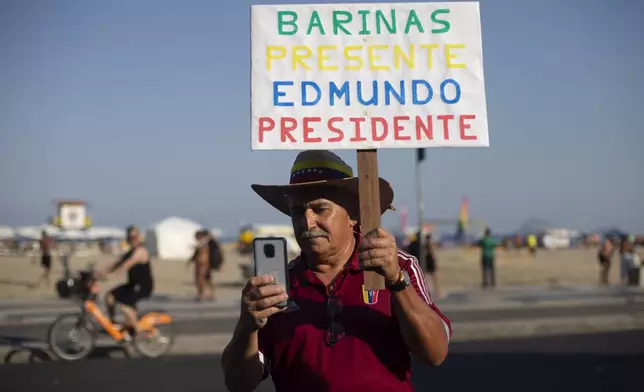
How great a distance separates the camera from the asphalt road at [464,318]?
13223mm

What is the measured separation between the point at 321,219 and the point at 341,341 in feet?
1.46

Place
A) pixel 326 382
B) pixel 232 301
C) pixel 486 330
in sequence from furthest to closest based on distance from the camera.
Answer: pixel 232 301 < pixel 486 330 < pixel 326 382

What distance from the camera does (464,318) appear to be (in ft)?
48.8

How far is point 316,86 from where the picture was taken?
282 cm

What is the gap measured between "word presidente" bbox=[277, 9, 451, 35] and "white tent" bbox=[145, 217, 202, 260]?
5451 centimetres

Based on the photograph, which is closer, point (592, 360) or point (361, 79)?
point (361, 79)

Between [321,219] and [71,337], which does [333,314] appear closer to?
[321,219]

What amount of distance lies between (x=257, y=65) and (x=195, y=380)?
6849 mm

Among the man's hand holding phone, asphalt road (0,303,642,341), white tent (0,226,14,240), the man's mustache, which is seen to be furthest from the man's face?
white tent (0,226,14,240)

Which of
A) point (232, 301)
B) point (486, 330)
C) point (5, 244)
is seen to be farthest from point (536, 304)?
point (5, 244)

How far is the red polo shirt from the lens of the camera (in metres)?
2.56

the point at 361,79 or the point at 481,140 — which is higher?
the point at 361,79

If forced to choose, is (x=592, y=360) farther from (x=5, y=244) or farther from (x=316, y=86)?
(x=5, y=244)

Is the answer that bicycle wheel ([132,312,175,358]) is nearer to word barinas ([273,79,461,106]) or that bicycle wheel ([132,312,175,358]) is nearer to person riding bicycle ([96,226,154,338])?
person riding bicycle ([96,226,154,338])
